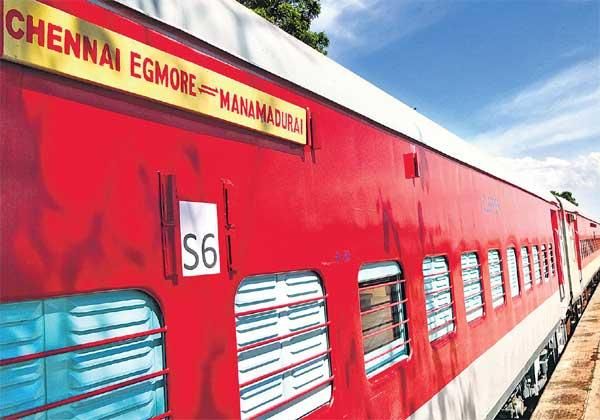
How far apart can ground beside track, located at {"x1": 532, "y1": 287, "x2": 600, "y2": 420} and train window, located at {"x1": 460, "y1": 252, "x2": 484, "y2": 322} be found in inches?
125

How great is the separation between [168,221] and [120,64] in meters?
0.47

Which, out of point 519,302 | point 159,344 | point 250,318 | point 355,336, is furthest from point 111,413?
point 519,302

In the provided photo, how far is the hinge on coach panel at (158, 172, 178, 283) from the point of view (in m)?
1.67

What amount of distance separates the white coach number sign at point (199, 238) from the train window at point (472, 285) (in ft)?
10.3

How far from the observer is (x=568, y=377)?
905cm

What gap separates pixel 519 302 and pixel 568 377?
10.9ft

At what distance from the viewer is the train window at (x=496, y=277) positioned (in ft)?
18.3

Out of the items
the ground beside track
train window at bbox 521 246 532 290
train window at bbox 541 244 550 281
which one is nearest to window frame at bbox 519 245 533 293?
train window at bbox 521 246 532 290

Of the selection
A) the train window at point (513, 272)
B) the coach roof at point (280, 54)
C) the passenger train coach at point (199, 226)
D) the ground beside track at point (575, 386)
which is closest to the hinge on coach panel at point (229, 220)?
the passenger train coach at point (199, 226)

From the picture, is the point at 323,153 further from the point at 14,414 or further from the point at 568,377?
the point at 568,377

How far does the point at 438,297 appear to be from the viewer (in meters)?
3.93

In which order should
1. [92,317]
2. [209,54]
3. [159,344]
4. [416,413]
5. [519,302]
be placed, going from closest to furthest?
[92,317]
[159,344]
[209,54]
[416,413]
[519,302]

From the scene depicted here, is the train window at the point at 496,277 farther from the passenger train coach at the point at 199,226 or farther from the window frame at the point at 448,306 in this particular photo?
the passenger train coach at the point at 199,226

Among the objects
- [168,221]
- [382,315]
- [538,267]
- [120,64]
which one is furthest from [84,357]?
[538,267]
